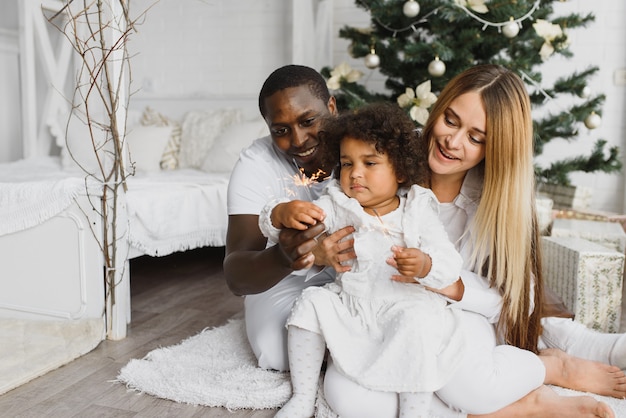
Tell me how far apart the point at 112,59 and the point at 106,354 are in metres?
0.93

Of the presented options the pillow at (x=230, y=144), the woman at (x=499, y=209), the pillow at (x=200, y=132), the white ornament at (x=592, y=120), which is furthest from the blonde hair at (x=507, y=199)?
the pillow at (x=200, y=132)

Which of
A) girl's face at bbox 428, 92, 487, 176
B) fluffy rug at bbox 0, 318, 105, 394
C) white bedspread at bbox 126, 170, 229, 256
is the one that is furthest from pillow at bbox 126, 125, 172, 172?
girl's face at bbox 428, 92, 487, 176

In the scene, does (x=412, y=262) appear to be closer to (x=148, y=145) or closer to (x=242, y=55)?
(x=148, y=145)

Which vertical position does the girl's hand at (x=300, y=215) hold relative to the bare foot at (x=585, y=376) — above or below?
above

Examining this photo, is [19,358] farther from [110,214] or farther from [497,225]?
[497,225]

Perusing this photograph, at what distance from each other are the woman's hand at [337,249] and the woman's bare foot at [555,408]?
0.45 metres

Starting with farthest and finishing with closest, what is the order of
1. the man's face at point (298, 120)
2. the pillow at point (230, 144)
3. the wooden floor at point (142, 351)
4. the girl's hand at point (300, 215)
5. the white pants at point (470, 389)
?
the pillow at point (230, 144) → the man's face at point (298, 120) → the wooden floor at point (142, 351) → the white pants at point (470, 389) → the girl's hand at point (300, 215)

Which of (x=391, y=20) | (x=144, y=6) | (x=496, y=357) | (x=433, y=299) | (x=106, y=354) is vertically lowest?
(x=106, y=354)

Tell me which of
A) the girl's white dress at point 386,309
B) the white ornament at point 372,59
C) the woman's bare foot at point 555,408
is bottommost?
the woman's bare foot at point 555,408

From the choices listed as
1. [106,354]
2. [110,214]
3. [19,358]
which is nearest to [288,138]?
[110,214]

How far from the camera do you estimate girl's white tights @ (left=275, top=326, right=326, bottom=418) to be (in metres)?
1.31

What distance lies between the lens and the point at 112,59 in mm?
1868

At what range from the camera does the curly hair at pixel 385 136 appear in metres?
1.26

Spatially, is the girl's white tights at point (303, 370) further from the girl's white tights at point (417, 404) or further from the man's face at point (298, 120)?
the man's face at point (298, 120)
